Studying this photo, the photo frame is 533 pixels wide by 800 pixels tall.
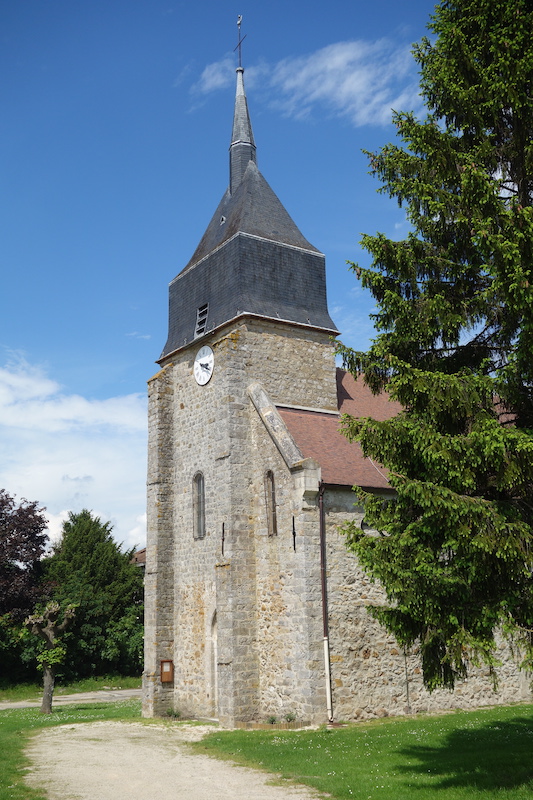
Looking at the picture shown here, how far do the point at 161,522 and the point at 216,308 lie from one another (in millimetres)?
6261

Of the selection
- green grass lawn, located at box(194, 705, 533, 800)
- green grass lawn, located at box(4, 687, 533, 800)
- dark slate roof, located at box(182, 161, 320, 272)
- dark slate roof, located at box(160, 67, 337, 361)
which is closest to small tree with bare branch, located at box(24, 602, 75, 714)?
green grass lawn, located at box(4, 687, 533, 800)

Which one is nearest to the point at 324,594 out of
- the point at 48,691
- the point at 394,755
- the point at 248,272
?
the point at 394,755

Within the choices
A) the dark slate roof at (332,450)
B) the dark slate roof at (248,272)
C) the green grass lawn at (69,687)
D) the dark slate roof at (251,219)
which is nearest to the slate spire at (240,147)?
the dark slate roof at (248,272)

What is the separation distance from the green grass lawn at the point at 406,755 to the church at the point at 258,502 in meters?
1.26

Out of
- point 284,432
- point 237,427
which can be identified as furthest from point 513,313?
point 237,427

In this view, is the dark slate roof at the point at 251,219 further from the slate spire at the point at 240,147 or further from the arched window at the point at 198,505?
the arched window at the point at 198,505

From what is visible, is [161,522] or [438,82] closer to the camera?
[438,82]

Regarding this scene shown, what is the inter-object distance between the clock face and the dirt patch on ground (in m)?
8.92

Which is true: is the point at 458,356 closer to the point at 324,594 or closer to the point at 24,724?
the point at 324,594

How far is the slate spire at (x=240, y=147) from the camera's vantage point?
73.6 ft

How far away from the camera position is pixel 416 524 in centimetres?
834

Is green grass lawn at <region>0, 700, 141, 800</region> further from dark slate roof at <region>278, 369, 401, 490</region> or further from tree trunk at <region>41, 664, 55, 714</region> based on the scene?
dark slate roof at <region>278, 369, 401, 490</region>

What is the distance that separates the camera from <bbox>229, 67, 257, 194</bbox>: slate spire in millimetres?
22438

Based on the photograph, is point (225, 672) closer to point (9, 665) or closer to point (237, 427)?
point (237, 427)
